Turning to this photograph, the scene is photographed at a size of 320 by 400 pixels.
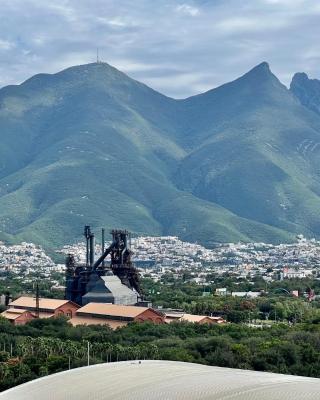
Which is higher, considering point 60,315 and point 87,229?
point 87,229

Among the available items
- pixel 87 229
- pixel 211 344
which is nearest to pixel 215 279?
pixel 87 229

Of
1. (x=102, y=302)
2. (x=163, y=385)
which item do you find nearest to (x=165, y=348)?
(x=163, y=385)

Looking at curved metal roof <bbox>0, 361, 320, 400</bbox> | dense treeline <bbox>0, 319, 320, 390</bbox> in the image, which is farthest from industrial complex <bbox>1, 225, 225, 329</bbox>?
curved metal roof <bbox>0, 361, 320, 400</bbox>

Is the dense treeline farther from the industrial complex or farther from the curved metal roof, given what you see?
the curved metal roof

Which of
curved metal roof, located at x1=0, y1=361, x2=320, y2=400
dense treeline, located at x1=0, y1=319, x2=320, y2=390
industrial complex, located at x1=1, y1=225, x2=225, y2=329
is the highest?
industrial complex, located at x1=1, y1=225, x2=225, y2=329

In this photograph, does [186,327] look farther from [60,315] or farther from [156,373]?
[156,373]

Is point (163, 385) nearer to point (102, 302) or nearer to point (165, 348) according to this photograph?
point (165, 348)
